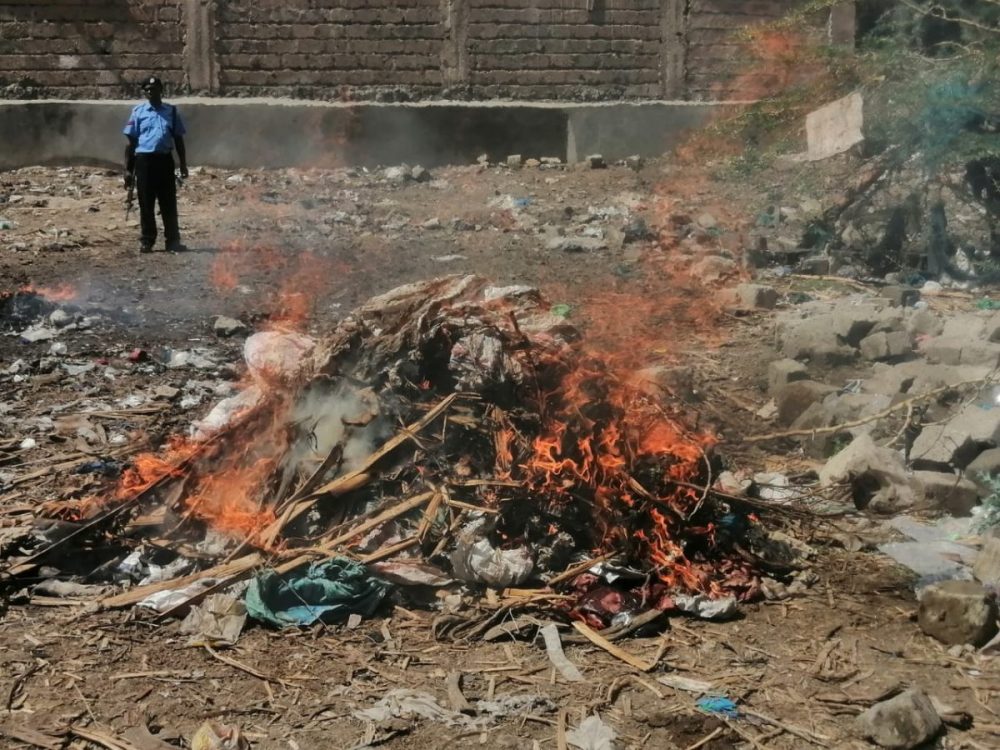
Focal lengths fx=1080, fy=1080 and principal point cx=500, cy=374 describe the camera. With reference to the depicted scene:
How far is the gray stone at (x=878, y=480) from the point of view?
5.25 metres

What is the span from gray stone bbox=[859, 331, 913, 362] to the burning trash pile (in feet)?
8.13

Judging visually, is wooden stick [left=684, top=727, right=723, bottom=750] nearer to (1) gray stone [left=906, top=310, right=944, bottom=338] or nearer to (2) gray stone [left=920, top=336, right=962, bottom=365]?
(2) gray stone [left=920, top=336, right=962, bottom=365]

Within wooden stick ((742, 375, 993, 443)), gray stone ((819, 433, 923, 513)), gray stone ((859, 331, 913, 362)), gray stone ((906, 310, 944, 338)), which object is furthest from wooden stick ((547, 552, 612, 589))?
gray stone ((906, 310, 944, 338))

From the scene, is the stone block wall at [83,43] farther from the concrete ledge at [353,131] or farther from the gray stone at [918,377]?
the gray stone at [918,377]

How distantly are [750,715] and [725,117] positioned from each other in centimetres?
1207

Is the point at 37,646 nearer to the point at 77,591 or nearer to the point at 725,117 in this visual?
the point at 77,591

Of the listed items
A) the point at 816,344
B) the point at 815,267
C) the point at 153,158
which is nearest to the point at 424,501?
the point at 816,344

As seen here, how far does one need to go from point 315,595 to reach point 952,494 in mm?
3083

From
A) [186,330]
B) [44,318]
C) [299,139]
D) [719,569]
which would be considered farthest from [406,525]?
[299,139]

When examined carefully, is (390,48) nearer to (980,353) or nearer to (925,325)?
(925,325)

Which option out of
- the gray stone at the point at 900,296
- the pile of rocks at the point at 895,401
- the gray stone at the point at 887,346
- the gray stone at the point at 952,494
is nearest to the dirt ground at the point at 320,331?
the pile of rocks at the point at 895,401

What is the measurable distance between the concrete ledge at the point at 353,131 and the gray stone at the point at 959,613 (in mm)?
11168

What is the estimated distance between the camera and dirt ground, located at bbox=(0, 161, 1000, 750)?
12.2 ft

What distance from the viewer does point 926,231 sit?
959 centimetres
